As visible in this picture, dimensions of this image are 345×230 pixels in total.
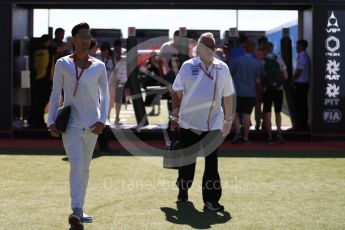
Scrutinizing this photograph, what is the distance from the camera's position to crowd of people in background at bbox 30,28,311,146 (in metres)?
13.6

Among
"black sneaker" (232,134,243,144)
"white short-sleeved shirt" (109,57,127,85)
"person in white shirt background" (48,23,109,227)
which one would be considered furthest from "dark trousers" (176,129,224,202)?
"white short-sleeved shirt" (109,57,127,85)

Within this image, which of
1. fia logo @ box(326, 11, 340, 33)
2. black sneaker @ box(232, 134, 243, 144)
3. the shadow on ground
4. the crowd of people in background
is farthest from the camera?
fia logo @ box(326, 11, 340, 33)

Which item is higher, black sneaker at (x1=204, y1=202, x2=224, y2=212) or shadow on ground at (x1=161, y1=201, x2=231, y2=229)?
black sneaker at (x1=204, y1=202, x2=224, y2=212)

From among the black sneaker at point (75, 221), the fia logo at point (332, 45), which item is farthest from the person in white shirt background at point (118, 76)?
the black sneaker at point (75, 221)

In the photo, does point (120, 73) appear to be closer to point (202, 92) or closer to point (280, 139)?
point (280, 139)

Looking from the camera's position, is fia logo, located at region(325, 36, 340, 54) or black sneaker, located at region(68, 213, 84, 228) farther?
fia logo, located at region(325, 36, 340, 54)

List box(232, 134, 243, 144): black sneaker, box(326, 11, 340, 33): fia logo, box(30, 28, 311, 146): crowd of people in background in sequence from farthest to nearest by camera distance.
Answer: box(326, 11, 340, 33): fia logo → box(232, 134, 243, 144): black sneaker → box(30, 28, 311, 146): crowd of people in background

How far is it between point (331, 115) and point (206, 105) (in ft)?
25.2

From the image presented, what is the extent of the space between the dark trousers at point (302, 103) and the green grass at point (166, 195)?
127 inches

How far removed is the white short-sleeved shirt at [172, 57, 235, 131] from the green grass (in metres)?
0.98

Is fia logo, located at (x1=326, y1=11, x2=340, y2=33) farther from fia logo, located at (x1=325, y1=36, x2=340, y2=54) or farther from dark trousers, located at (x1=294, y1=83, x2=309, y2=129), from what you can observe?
dark trousers, located at (x1=294, y1=83, x2=309, y2=129)

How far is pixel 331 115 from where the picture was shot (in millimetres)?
14414

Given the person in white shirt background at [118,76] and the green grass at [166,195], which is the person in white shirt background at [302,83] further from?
the person in white shirt background at [118,76]

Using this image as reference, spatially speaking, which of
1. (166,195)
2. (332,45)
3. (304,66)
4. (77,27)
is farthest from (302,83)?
(77,27)
